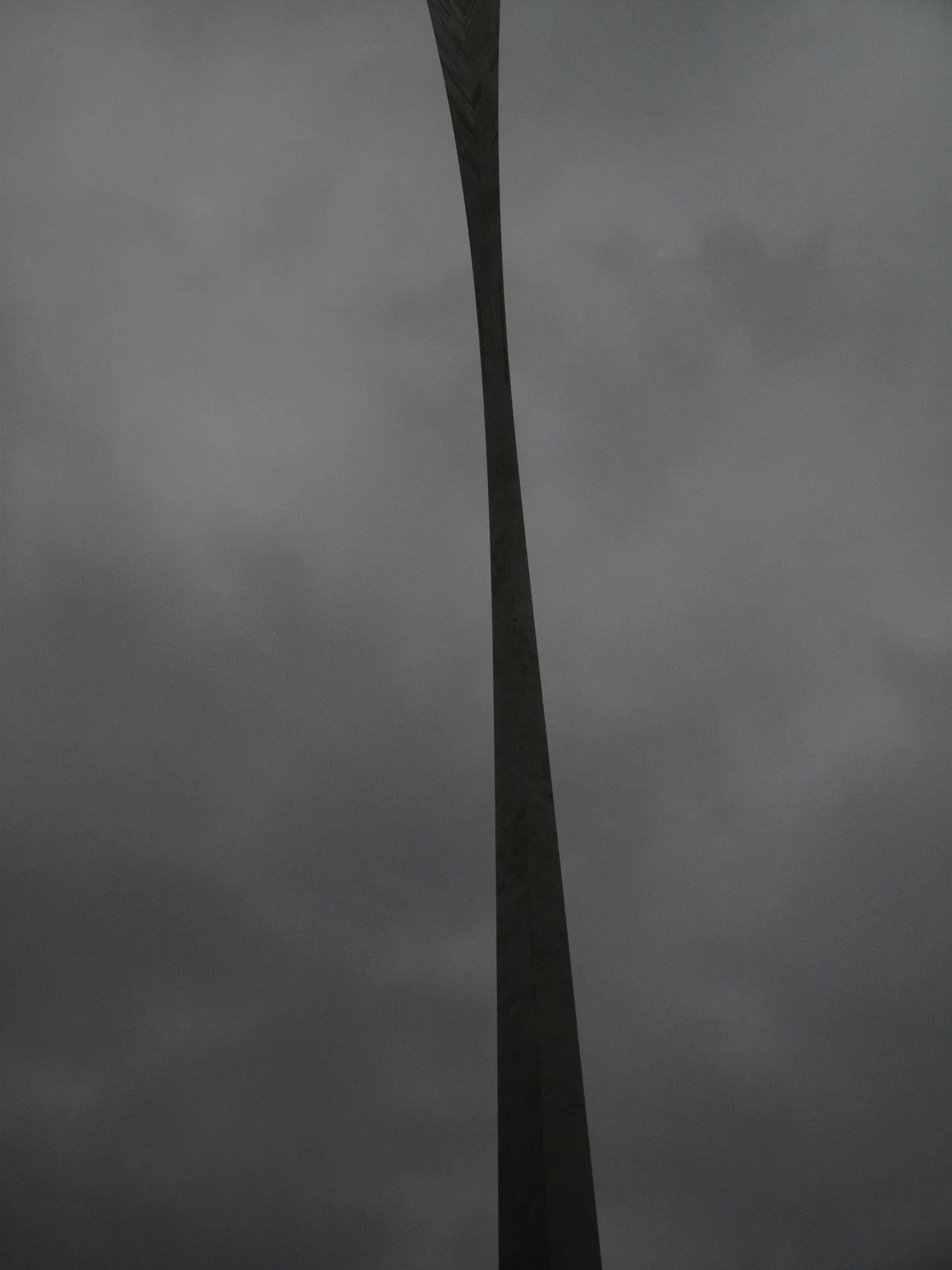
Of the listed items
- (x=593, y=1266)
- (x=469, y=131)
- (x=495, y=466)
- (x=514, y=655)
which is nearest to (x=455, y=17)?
(x=469, y=131)

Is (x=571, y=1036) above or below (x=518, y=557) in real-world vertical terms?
below

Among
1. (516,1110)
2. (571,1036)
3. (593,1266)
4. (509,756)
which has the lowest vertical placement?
(593,1266)

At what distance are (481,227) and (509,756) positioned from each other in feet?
30.4

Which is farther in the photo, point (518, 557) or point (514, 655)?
point (518, 557)

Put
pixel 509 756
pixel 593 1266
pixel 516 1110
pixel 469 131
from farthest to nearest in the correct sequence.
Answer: pixel 469 131 → pixel 509 756 → pixel 516 1110 → pixel 593 1266

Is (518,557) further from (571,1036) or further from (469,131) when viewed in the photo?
(469,131)

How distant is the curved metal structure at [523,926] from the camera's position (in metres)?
9.97

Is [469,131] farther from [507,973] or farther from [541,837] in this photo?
[507,973]

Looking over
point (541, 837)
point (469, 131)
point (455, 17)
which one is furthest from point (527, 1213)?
point (455, 17)

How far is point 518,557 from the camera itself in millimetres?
14906

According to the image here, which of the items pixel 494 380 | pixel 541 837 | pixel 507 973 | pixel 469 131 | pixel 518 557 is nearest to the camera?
pixel 507 973

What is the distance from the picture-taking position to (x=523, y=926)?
11.5 m

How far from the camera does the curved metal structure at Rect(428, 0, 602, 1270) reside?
9.97 m

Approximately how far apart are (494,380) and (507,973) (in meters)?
9.40
